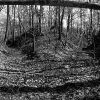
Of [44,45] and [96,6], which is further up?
[96,6]

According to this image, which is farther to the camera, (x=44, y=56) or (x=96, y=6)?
(x=44, y=56)

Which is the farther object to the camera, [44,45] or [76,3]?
[44,45]

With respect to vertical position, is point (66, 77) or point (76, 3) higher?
point (76, 3)

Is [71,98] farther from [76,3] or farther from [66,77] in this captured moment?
[76,3]

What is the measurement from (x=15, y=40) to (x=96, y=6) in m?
29.1

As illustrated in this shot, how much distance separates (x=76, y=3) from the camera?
7.32m

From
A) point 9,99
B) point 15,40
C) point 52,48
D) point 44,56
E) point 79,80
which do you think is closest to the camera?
point 9,99

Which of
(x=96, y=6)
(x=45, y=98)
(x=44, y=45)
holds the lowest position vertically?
(x=45, y=98)

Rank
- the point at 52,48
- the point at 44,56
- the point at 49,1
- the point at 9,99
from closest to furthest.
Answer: the point at 49,1 → the point at 9,99 → the point at 44,56 → the point at 52,48

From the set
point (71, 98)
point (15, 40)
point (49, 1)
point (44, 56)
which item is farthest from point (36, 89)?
point (15, 40)

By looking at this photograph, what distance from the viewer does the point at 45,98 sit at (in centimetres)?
799

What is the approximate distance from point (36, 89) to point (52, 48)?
1476 cm

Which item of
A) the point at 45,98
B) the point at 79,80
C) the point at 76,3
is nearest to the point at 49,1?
the point at 76,3

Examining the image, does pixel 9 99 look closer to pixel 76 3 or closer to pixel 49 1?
pixel 49 1
